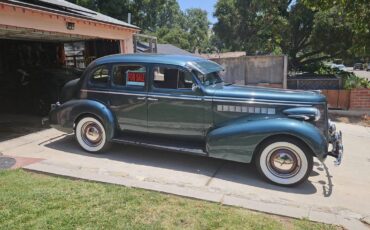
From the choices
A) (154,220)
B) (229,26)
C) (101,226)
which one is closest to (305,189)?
(154,220)

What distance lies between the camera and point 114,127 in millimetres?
6121

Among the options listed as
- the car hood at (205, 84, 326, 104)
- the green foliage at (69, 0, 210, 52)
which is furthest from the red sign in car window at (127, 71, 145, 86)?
the green foliage at (69, 0, 210, 52)

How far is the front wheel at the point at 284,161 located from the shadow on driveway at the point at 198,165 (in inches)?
5.4

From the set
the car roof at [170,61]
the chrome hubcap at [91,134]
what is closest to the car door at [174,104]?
the car roof at [170,61]

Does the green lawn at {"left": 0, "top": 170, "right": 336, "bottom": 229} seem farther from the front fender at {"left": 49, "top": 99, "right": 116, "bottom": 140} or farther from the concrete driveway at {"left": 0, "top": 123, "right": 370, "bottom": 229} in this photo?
the front fender at {"left": 49, "top": 99, "right": 116, "bottom": 140}

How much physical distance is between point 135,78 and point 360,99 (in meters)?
8.19

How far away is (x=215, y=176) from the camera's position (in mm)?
5344

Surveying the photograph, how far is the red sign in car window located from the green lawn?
203 centimetres

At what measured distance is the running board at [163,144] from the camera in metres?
5.51

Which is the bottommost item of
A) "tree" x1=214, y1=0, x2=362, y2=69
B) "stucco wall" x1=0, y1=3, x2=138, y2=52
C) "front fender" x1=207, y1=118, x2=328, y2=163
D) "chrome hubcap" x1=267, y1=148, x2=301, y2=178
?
"chrome hubcap" x1=267, y1=148, x2=301, y2=178

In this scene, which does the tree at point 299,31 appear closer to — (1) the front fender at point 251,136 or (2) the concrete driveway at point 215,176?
(2) the concrete driveway at point 215,176

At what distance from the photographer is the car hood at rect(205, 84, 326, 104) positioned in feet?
16.7

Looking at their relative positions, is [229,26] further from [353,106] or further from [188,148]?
[188,148]

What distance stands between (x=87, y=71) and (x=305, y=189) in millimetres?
4299
